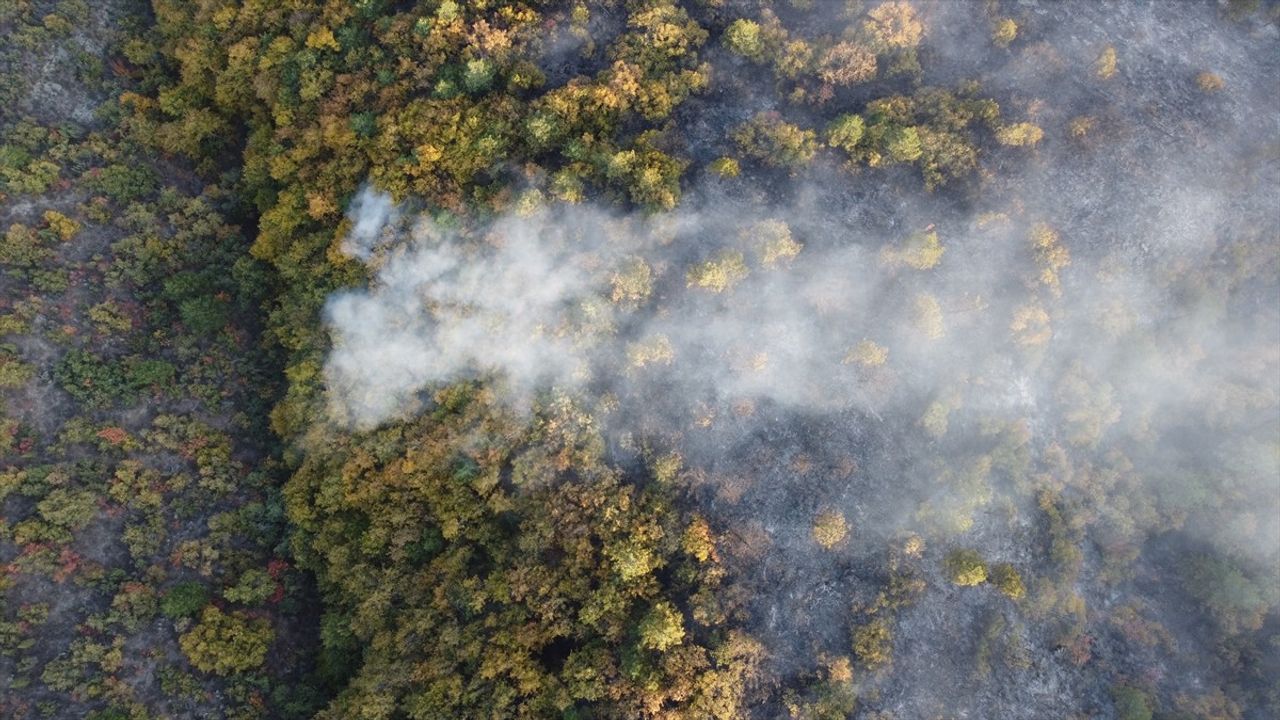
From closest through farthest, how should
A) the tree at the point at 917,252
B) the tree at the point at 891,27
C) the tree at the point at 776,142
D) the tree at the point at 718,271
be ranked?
the tree at the point at 718,271
the tree at the point at 917,252
the tree at the point at 776,142
the tree at the point at 891,27

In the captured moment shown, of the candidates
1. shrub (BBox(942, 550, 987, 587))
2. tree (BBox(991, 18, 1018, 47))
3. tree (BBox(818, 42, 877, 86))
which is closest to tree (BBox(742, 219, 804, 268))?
tree (BBox(818, 42, 877, 86))

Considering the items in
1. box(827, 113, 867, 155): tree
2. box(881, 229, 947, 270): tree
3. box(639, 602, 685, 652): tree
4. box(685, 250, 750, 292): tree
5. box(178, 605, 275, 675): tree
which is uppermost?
box(827, 113, 867, 155): tree

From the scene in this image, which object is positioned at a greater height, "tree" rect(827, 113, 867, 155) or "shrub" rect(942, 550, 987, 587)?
"tree" rect(827, 113, 867, 155)

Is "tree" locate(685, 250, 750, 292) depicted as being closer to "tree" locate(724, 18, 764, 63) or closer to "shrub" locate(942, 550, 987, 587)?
"tree" locate(724, 18, 764, 63)

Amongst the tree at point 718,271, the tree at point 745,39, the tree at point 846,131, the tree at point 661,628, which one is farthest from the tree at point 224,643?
the tree at point 745,39

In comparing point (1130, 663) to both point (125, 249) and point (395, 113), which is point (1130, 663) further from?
point (125, 249)

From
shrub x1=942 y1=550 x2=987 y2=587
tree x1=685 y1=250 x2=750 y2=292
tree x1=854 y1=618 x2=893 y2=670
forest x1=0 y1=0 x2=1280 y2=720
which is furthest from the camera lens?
tree x1=685 y1=250 x2=750 y2=292

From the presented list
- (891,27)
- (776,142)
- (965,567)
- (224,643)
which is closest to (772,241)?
(776,142)

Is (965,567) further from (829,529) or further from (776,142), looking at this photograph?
(776,142)

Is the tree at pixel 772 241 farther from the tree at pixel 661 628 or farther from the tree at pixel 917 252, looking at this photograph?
the tree at pixel 661 628

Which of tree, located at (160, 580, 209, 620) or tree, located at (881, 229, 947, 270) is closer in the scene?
tree, located at (160, 580, 209, 620)
